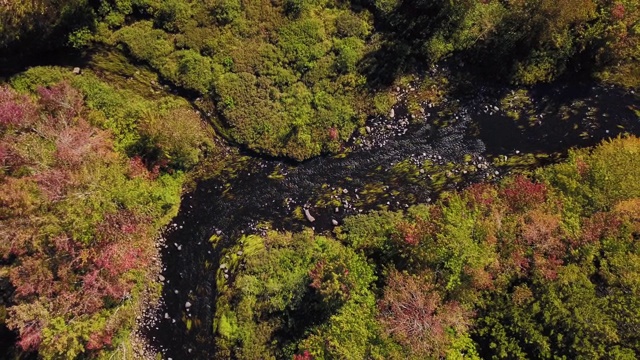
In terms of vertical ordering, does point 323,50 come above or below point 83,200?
above

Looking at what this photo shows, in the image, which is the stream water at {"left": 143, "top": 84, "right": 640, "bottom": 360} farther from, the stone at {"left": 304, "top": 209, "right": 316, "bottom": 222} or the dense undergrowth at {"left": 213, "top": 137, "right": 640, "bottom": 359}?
the dense undergrowth at {"left": 213, "top": 137, "right": 640, "bottom": 359}

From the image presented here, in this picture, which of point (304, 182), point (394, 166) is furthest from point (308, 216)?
point (394, 166)

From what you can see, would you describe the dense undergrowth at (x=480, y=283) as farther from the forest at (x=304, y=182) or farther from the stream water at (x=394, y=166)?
the stream water at (x=394, y=166)

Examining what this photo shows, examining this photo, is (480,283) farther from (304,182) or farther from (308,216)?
(304,182)

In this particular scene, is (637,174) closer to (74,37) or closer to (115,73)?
(115,73)

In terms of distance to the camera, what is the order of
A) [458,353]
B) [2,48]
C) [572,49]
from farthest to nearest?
[572,49] → [2,48] → [458,353]

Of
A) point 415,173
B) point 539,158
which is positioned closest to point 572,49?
point 539,158
